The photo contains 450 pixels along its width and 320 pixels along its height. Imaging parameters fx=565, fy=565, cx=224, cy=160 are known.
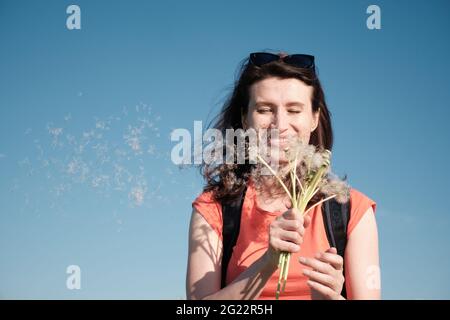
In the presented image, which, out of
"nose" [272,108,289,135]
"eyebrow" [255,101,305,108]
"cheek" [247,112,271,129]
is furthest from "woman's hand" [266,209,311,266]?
"eyebrow" [255,101,305,108]

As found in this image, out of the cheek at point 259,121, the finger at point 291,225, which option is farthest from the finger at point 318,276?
the cheek at point 259,121

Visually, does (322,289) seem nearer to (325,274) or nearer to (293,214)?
(325,274)

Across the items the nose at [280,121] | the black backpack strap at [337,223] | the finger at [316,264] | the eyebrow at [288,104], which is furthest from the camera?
the eyebrow at [288,104]

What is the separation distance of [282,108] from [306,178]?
0.95 m

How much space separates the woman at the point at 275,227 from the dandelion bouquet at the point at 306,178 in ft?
0.43

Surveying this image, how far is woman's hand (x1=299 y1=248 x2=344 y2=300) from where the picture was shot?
4.57 m

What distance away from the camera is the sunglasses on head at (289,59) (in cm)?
598

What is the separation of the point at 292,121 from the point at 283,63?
0.77 metres

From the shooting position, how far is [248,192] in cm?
558

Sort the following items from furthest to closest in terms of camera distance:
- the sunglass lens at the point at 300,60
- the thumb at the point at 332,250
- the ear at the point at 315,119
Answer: the ear at the point at 315,119
the sunglass lens at the point at 300,60
the thumb at the point at 332,250

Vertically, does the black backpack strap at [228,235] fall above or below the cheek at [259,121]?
below

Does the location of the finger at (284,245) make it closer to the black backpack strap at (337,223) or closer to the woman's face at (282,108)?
the black backpack strap at (337,223)
